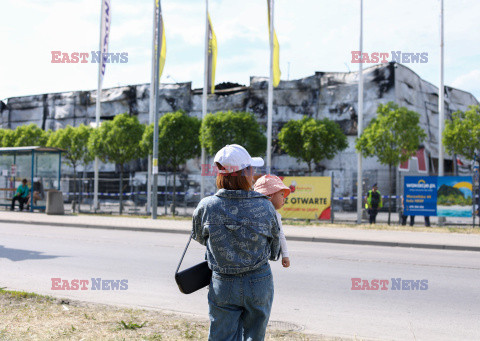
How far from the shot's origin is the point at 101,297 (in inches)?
277

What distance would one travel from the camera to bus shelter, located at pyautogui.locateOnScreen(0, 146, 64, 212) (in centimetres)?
2523

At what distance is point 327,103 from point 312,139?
8.88 m

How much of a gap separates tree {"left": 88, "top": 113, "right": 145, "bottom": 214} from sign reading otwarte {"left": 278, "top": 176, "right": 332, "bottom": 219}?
9816mm

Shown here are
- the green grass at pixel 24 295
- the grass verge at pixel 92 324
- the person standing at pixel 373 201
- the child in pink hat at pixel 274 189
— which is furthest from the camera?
the person standing at pixel 373 201

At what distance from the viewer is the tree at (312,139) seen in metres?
27.1

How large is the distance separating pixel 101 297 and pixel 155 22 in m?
24.8

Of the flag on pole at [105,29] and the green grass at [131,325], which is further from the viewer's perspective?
the flag on pole at [105,29]

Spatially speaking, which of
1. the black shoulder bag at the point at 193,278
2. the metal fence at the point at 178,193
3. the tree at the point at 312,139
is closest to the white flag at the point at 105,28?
the metal fence at the point at 178,193

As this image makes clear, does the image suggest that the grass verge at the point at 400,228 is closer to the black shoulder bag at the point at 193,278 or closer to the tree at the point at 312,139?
the tree at the point at 312,139

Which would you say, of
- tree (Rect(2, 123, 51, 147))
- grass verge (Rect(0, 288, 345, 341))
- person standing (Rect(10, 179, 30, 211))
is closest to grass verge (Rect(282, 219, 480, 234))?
person standing (Rect(10, 179, 30, 211))

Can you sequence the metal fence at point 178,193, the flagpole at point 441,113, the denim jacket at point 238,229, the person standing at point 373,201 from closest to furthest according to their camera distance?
the denim jacket at point 238,229
the person standing at point 373,201
the flagpole at point 441,113
the metal fence at point 178,193

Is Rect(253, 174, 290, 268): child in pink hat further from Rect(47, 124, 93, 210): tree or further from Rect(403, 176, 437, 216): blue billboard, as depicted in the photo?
Rect(47, 124, 93, 210): tree

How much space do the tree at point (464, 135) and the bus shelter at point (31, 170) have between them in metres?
17.5

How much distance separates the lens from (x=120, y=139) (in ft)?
90.1
